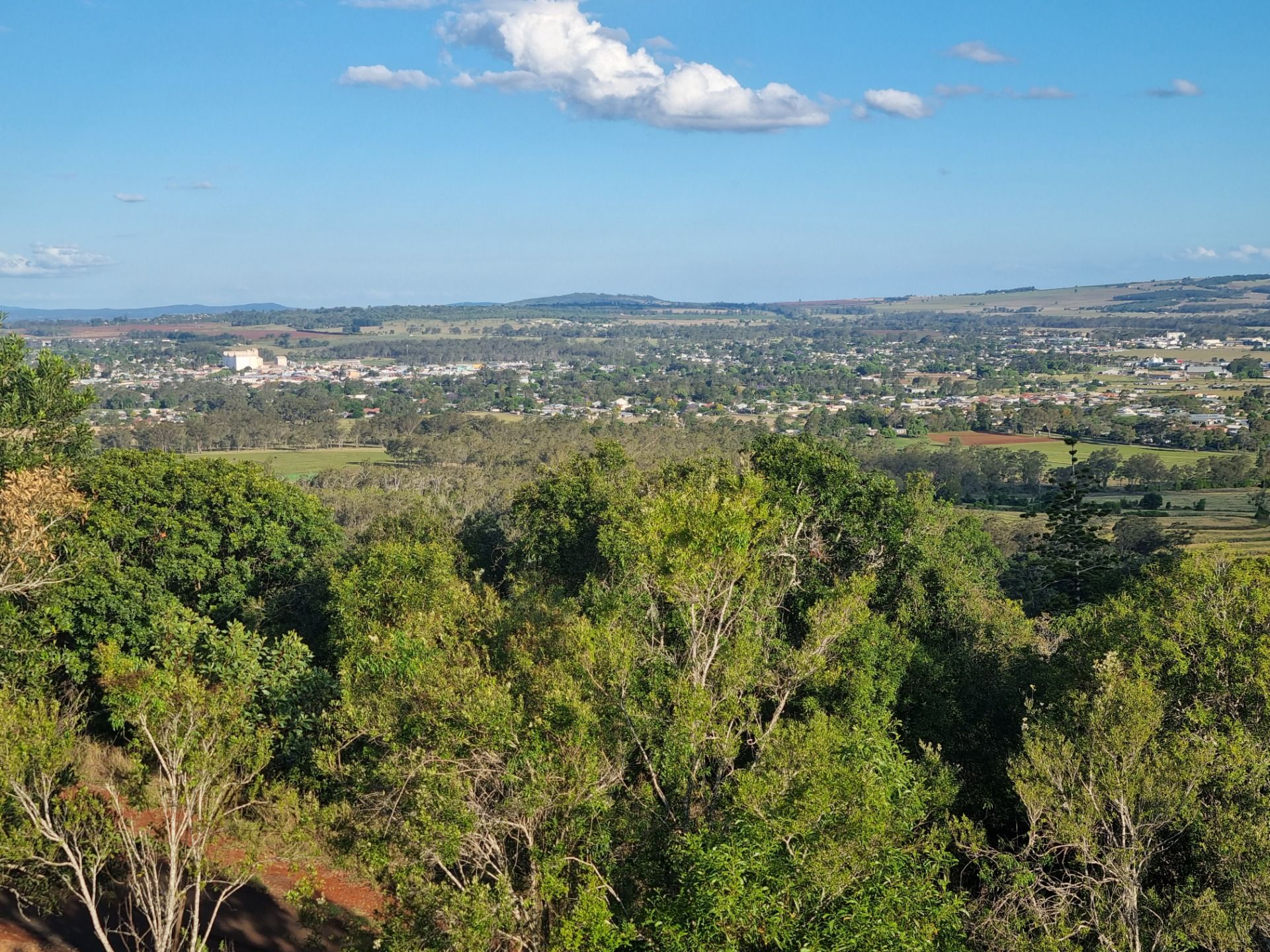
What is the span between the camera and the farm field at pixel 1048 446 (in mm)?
85125

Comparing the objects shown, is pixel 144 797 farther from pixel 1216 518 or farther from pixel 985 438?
pixel 985 438

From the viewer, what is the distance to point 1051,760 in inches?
478

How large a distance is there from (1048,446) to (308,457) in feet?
221

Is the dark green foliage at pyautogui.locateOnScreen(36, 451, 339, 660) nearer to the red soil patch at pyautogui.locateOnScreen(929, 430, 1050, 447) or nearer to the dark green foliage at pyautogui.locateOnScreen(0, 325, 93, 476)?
the dark green foliage at pyautogui.locateOnScreen(0, 325, 93, 476)

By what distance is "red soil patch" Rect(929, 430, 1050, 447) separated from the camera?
97.4 metres

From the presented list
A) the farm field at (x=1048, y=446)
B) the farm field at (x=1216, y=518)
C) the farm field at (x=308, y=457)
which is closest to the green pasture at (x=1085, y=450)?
the farm field at (x=1048, y=446)

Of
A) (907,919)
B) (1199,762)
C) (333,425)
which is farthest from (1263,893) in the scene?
(333,425)

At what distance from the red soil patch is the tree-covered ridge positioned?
258 ft

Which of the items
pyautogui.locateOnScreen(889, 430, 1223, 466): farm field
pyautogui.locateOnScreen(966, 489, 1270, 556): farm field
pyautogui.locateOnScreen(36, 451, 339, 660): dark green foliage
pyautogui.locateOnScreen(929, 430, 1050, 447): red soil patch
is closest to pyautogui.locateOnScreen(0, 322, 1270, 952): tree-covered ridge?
pyautogui.locateOnScreen(36, 451, 339, 660): dark green foliage

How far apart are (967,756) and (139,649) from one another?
54.0ft

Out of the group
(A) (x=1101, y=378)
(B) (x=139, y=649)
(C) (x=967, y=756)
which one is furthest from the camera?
(A) (x=1101, y=378)

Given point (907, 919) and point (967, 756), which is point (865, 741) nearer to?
point (907, 919)

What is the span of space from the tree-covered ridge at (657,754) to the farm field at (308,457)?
197 ft

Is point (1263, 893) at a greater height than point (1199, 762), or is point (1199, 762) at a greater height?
point (1199, 762)
